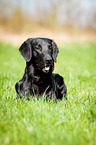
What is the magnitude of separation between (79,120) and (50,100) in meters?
0.90

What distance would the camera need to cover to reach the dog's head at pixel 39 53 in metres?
3.04

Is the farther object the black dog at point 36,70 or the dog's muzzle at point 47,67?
the black dog at point 36,70

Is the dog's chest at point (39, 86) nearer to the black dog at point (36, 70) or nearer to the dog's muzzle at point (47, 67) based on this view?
the black dog at point (36, 70)

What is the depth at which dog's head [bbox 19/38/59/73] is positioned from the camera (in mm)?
3038

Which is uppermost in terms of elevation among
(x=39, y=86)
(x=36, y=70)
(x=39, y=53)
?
(x=39, y=53)

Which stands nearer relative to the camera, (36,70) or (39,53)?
(39,53)

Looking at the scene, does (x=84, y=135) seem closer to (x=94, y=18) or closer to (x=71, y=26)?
(x=71, y=26)

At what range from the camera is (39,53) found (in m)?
3.15

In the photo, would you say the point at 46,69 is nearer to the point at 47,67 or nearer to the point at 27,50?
the point at 47,67

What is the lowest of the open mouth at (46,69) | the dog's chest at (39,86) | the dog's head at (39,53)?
the dog's chest at (39,86)

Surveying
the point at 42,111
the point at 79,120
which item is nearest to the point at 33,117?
the point at 42,111

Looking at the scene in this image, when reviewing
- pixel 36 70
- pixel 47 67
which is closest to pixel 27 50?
pixel 36 70

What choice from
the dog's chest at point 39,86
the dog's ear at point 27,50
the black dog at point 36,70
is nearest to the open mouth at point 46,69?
the black dog at point 36,70

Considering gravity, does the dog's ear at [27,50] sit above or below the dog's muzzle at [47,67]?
above
